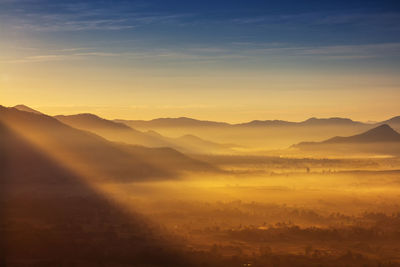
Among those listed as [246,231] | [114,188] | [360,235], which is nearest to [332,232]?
A: [360,235]

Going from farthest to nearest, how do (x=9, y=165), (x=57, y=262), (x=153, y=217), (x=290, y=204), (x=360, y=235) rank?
(x=9, y=165)
(x=290, y=204)
(x=153, y=217)
(x=360, y=235)
(x=57, y=262)

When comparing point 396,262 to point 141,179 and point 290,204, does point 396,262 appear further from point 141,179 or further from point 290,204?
point 141,179

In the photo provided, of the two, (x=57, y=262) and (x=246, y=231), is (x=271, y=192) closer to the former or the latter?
(x=246, y=231)

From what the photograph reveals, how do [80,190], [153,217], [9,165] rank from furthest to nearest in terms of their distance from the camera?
[9,165], [80,190], [153,217]

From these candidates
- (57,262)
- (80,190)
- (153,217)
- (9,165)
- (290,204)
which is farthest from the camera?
(9,165)

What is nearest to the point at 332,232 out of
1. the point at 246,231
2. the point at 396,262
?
the point at 246,231

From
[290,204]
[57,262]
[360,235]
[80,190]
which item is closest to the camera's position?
[57,262]

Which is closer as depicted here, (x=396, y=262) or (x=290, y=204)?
(x=396, y=262)

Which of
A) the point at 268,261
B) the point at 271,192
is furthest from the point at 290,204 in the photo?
the point at 268,261

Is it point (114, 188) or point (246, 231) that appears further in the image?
point (114, 188)
